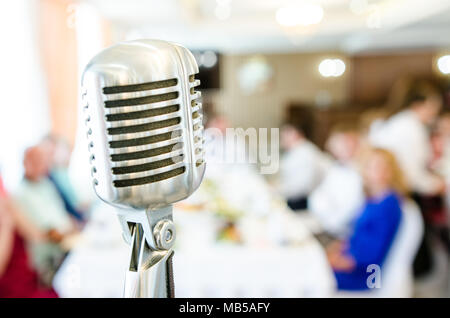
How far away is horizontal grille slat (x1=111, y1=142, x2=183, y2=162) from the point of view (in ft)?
0.69

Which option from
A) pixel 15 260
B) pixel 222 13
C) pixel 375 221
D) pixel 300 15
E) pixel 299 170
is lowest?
pixel 299 170

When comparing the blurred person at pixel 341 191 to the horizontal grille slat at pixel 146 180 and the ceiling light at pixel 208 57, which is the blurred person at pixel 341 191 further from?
the horizontal grille slat at pixel 146 180

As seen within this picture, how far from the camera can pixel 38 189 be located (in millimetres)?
1526

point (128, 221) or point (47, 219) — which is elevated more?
point (128, 221)

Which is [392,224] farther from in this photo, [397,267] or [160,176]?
[160,176]

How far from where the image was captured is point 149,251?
0.24 meters

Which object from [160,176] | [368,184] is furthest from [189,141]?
[368,184]

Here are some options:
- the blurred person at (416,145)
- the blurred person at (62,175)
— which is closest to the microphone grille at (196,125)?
the blurred person at (62,175)

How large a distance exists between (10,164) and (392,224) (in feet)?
4.37

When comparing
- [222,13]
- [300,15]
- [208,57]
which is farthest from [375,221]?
[222,13]

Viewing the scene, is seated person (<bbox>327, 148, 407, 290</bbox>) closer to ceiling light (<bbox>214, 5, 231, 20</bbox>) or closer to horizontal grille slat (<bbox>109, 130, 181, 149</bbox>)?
horizontal grille slat (<bbox>109, 130, 181, 149</bbox>)

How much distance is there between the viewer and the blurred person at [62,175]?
1.79 m

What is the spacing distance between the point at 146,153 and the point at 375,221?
1.24 m

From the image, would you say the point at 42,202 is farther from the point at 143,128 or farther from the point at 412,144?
the point at 412,144
